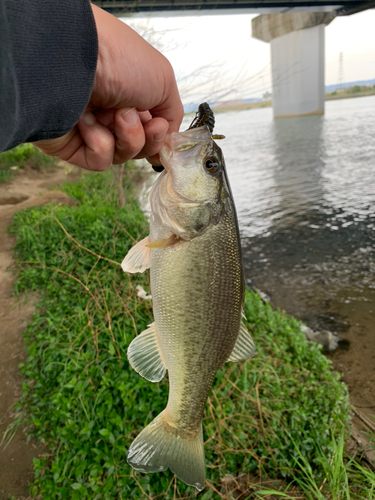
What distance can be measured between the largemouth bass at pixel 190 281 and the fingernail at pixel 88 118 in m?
0.39

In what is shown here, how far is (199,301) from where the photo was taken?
1694 millimetres

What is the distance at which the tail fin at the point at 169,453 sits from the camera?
1.74m

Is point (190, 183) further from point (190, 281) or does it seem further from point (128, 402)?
point (128, 402)

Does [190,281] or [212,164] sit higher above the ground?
[212,164]

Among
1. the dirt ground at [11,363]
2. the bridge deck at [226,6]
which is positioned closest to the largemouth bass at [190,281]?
the dirt ground at [11,363]

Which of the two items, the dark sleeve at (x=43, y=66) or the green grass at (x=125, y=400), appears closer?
the dark sleeve at (x=43, y=66)

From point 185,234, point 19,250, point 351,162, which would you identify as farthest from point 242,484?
point 351,162

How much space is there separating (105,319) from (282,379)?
2.33 m

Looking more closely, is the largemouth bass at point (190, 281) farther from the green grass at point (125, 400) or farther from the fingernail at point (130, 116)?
the green grass at point (125, 400)

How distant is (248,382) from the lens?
165 inches

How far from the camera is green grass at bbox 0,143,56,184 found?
11723mm

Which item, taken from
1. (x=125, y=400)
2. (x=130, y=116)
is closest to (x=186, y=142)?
(x=130, y=116)

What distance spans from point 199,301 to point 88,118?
Answer: 3.43 feet

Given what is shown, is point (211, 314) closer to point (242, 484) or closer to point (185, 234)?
point (185, 234)
